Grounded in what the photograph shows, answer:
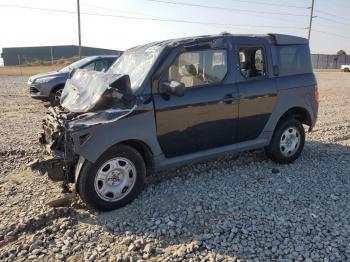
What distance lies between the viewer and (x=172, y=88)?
4.86 m

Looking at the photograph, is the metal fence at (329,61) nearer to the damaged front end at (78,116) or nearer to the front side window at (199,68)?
the front side window at (199,68)

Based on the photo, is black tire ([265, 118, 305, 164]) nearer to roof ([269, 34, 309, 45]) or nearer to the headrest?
roof ([269, 34, 309, 45])

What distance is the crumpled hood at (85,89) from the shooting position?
16.4 feet

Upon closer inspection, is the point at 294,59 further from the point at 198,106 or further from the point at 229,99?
the point at 198,106

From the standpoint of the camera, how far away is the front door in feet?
16.8

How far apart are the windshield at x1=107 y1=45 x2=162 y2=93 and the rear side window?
2.21m

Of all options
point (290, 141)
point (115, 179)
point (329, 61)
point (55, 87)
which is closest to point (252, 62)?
point (290, 141)

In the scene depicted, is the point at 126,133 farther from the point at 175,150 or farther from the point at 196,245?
the point at 196,245

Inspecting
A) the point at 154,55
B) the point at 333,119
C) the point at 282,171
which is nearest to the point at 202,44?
the point at 154,55

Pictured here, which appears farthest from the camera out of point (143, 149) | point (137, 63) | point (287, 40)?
point (287, 40)

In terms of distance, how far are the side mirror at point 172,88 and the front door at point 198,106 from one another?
0.23 feet

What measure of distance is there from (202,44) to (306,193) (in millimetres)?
2500

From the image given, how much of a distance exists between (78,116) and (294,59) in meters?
3.79

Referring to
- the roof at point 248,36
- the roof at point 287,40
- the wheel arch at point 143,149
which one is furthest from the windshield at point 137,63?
the roof at point 287,40
